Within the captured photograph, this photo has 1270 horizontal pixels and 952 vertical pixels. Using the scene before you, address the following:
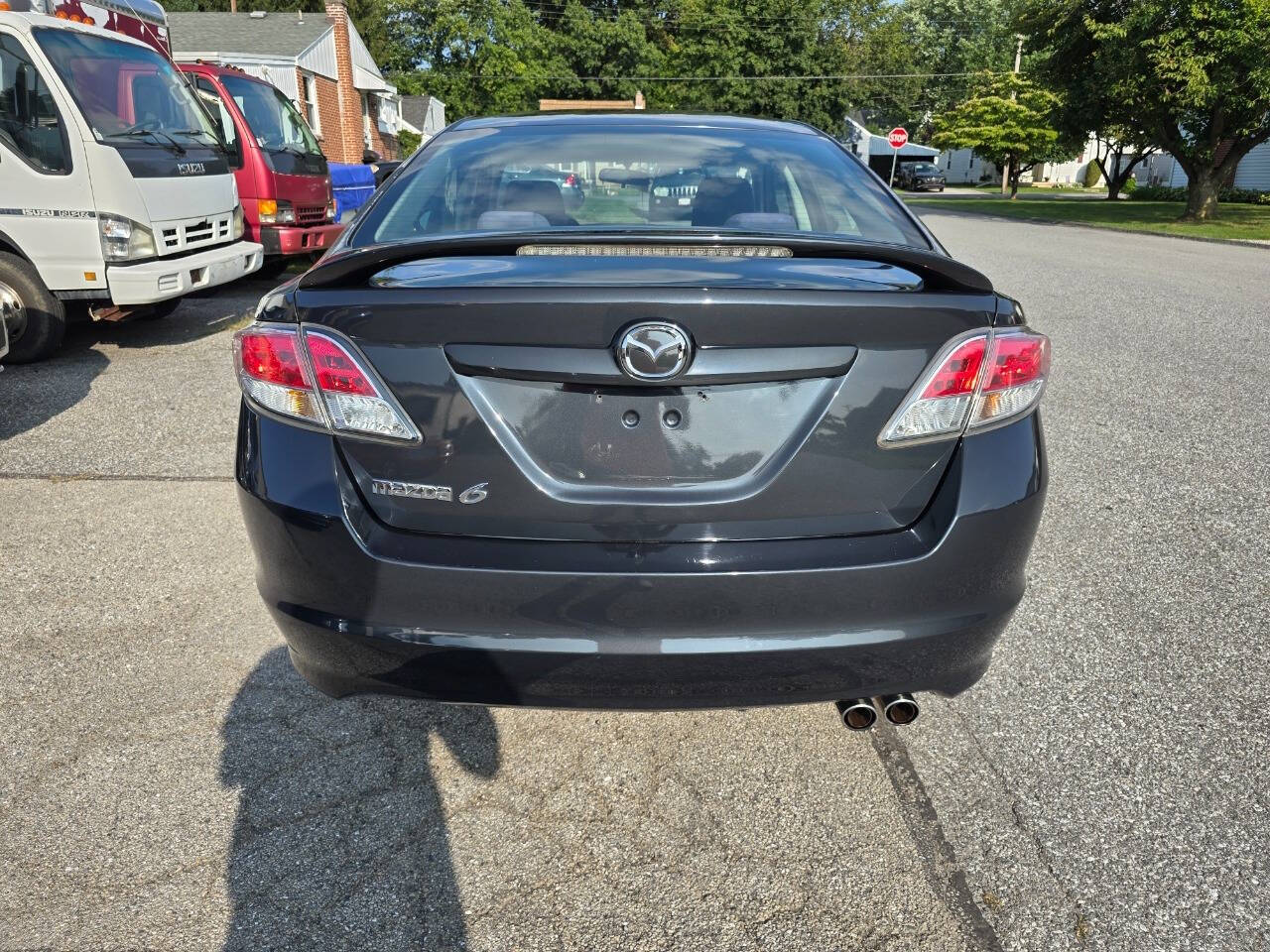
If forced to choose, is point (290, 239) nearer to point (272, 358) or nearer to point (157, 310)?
point (157, 310)

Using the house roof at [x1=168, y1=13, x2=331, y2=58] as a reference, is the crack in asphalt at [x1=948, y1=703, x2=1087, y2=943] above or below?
below

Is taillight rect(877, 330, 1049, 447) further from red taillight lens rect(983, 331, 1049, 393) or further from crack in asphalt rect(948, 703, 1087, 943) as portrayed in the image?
crack in asphalt rect(948, 703, 1087, 943)

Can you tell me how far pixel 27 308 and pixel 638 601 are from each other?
685cm

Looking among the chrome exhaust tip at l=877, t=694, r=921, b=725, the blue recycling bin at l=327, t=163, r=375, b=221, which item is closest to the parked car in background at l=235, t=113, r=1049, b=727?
the chrome exhaust tip at l=877, t=694, r=921, b=725

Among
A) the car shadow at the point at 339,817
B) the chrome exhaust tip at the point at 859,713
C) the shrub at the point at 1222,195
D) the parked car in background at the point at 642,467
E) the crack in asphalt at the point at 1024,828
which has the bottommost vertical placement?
the shrub at the point at 1222,195

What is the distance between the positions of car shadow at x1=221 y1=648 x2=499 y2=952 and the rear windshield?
137 cm

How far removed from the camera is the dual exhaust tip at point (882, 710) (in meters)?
2.24

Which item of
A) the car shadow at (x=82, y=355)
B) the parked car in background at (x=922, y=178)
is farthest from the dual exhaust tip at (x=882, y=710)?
the parked car in background at (x=922, y=178)

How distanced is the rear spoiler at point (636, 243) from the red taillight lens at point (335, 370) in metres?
0.14

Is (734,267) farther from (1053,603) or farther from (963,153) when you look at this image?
(963,153)

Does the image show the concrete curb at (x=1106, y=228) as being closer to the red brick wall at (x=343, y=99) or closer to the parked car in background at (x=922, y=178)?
the red brick wall at (x=343, y=99)

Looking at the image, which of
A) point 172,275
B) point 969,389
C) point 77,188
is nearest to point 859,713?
point 969,389

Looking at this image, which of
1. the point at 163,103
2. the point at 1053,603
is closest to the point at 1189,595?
the point at 1053,603

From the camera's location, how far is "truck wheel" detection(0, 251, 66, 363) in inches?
275
